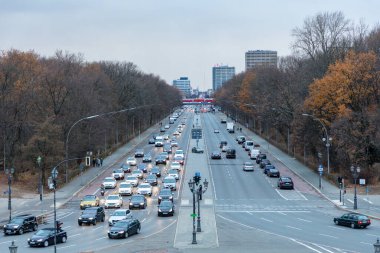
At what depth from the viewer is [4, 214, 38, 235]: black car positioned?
150 ft

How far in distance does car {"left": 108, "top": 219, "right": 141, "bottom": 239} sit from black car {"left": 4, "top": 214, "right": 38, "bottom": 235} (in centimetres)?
693

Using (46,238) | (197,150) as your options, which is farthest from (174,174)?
(46,238)

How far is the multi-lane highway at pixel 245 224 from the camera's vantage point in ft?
130

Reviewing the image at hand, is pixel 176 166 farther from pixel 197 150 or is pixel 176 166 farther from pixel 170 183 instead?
pixel 197 150

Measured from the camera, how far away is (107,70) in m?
150

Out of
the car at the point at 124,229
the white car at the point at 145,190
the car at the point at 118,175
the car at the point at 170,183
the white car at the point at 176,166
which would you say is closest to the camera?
the car at the point at 124,229

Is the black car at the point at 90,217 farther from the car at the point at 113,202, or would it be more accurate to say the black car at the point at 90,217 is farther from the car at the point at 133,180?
the car at the point at 133,180

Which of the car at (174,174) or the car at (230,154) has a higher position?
the car at (230,154)

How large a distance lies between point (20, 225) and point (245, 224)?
1602cm

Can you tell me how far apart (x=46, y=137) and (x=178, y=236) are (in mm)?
31433

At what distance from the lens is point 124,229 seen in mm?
43344

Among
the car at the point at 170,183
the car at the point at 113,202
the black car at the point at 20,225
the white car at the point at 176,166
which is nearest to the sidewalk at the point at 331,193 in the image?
the white car at the point at 176,166

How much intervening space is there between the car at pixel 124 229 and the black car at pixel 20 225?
22.7 ft

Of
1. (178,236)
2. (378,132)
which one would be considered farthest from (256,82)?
(178,236)
